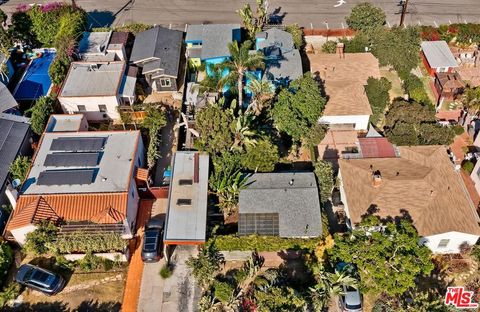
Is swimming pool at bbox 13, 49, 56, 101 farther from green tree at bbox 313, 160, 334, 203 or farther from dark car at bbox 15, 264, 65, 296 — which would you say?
green tree at bbox 313, 160, 334, 203

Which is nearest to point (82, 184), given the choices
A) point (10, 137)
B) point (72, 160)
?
point (72, 160)

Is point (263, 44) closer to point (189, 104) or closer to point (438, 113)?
point (189, 104)

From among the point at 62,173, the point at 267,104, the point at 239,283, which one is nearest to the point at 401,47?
the point at 267,104

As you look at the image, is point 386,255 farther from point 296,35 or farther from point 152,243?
point 296,35

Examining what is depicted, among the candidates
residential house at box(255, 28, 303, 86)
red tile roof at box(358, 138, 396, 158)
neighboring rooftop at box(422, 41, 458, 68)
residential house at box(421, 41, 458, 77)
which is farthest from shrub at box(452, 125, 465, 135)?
residential house at box(255, 28, 303, 86)

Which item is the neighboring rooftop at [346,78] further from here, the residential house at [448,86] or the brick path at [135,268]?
the brick path at [135,268]

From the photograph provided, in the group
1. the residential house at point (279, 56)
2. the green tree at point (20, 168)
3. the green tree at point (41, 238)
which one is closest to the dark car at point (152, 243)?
the green tree at point (41, 238)

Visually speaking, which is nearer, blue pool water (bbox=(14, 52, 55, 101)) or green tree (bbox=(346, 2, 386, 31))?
blue pool water (bbox=(14, 52, 55, 101))

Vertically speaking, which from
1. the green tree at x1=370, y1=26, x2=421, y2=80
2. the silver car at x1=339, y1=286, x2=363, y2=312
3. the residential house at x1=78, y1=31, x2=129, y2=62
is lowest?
the silver car at x1=339, y1=286, x2=363, y2=312
